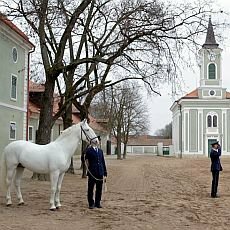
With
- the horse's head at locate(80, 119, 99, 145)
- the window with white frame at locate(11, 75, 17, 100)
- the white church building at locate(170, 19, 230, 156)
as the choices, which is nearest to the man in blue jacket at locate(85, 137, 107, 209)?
the horse's head at locate(80, 119, 99, 145)

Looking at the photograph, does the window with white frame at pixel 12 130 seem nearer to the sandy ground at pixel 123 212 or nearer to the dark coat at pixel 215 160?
the sandy ground at pixel 123 212

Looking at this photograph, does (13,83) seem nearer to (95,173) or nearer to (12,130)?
(12,130)

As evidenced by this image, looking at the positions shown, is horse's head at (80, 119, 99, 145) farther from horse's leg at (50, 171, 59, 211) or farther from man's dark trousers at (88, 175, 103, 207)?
horse's leg at (50, 171, 59, 211)

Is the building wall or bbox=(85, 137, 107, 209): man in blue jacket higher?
the building wall

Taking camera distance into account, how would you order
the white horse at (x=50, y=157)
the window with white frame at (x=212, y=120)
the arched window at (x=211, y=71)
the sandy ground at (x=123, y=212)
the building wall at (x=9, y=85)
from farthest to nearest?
the window with white frame at (x=212, y=120)
the arched window at (x=211, y=71)
the building wall at (x=9, y=85)
the white horse at (x=50, y=157)
the sandy ground at (x=123, y=212)

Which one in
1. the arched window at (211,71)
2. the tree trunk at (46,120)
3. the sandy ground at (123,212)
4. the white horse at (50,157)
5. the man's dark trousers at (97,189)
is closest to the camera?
the sandy ground at (123,212)

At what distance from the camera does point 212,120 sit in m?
82.5

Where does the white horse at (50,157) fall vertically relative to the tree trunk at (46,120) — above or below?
below

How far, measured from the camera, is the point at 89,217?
11.4 metres

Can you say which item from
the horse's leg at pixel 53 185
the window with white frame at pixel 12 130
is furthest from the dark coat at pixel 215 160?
the window with white frame at pixel 12 130

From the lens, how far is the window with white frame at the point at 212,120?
8244 centimetres

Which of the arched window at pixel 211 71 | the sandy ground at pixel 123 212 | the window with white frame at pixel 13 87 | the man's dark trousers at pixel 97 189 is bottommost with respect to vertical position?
the sandy ground at pixel 123 212

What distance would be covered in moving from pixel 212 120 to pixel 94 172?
235ft

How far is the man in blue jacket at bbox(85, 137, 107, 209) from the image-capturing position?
42.6 feet
